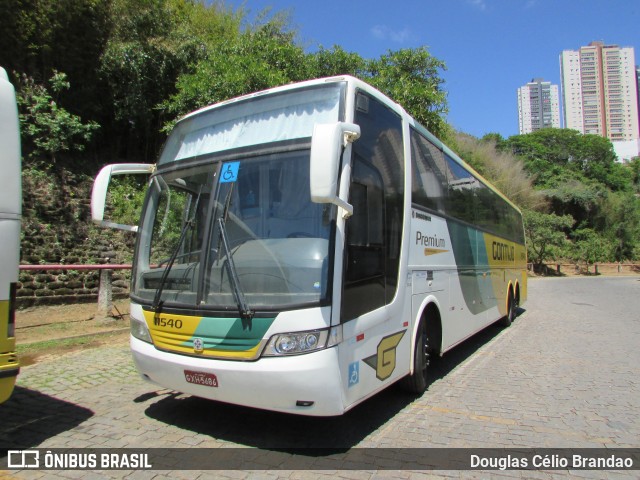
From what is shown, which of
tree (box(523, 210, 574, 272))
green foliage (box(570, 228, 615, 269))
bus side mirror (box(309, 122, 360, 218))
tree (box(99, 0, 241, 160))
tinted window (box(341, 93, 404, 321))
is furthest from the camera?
green foliage (box(570, 228, 615, 269))

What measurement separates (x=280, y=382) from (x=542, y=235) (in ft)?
111

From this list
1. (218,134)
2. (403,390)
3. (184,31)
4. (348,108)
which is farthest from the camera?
(184,31)

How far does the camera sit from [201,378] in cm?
378

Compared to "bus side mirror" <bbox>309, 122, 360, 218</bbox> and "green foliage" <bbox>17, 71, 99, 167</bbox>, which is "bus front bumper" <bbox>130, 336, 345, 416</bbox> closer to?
"bus side mirror" <bbox>309, 122, 360, 218</bbox>

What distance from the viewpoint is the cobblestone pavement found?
4031 mm

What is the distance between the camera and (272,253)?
12.2 ft

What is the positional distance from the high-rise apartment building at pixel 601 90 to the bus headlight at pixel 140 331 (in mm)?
114466

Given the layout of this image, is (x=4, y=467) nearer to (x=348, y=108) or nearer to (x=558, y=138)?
(x=348, y=108)

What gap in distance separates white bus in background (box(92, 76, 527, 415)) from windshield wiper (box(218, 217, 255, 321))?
1 cm

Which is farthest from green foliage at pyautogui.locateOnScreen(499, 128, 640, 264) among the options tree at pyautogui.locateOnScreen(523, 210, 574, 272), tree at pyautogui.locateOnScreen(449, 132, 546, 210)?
tree at pyautogui.locateOnScreen(523, 210, 574, 272)

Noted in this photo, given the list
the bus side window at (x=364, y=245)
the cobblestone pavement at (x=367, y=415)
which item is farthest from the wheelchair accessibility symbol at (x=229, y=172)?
the cobblestone pavement at (x=367, y=415)

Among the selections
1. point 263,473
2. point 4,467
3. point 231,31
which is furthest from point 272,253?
point 231,31

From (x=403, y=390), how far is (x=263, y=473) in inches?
95.3

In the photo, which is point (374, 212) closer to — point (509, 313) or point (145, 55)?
point (509, 313)
